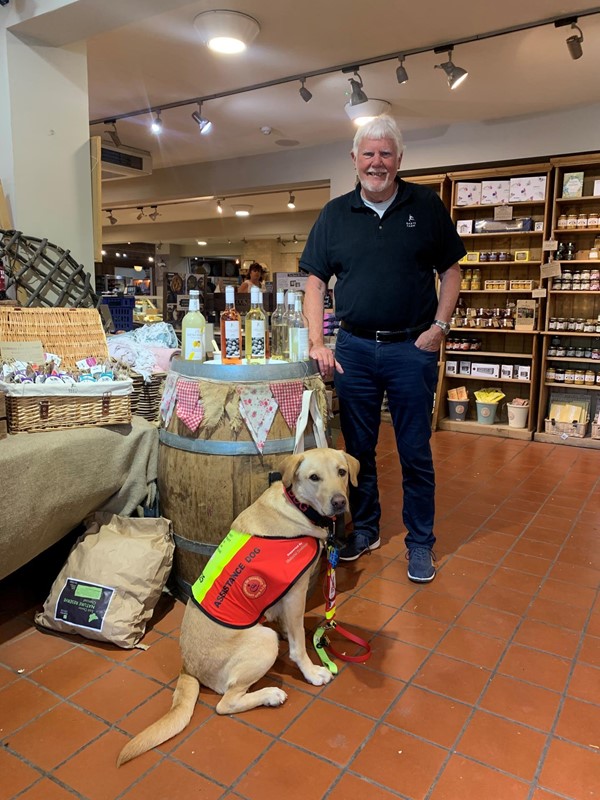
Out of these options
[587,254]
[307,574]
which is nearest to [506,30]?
[587,254]

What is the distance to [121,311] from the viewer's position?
428 cm

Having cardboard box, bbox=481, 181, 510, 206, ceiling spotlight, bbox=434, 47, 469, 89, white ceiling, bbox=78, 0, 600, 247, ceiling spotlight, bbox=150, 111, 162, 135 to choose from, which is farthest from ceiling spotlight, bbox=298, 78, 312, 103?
cardboard box, bbox=481, 181, 510, 206

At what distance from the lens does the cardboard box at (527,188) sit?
17.1 ft

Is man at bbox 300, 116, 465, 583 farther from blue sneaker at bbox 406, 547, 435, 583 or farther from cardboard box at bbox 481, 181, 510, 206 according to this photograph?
cardboard box at bbox 481, 181, 510, 206

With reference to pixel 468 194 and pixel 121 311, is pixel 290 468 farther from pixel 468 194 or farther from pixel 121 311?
pixel 468 194

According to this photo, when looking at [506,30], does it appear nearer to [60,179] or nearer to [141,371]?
[60,179]

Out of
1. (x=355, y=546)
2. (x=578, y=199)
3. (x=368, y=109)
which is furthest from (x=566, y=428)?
(x=355, y=546)

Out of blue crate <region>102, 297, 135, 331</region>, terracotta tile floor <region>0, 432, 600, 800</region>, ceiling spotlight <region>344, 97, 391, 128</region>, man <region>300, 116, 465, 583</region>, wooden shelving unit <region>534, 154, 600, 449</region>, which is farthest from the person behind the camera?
wooden shelving unit <region>534, 154, 600, 449</region>

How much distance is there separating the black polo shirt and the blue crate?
2210 mm

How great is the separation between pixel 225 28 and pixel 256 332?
2.39m

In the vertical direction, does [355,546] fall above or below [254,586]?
below

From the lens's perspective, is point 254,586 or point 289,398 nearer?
point 254,586

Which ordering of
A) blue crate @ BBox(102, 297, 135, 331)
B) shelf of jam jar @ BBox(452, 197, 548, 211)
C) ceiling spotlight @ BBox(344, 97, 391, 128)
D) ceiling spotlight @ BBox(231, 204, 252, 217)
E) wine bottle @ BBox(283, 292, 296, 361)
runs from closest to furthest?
wine bottle @ BBox(283, 292, 296, 361), blue crate @ BBox(102, 297, 135, 331), ceiling spotlight @ BBox(344, 97, 391, 128), shelf of jam jar @ BBox(452, 197, 548, 211), ceiling spotlight @ BBox(231, 204, 252, 217)

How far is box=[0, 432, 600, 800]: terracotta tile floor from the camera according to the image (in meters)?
1.49
